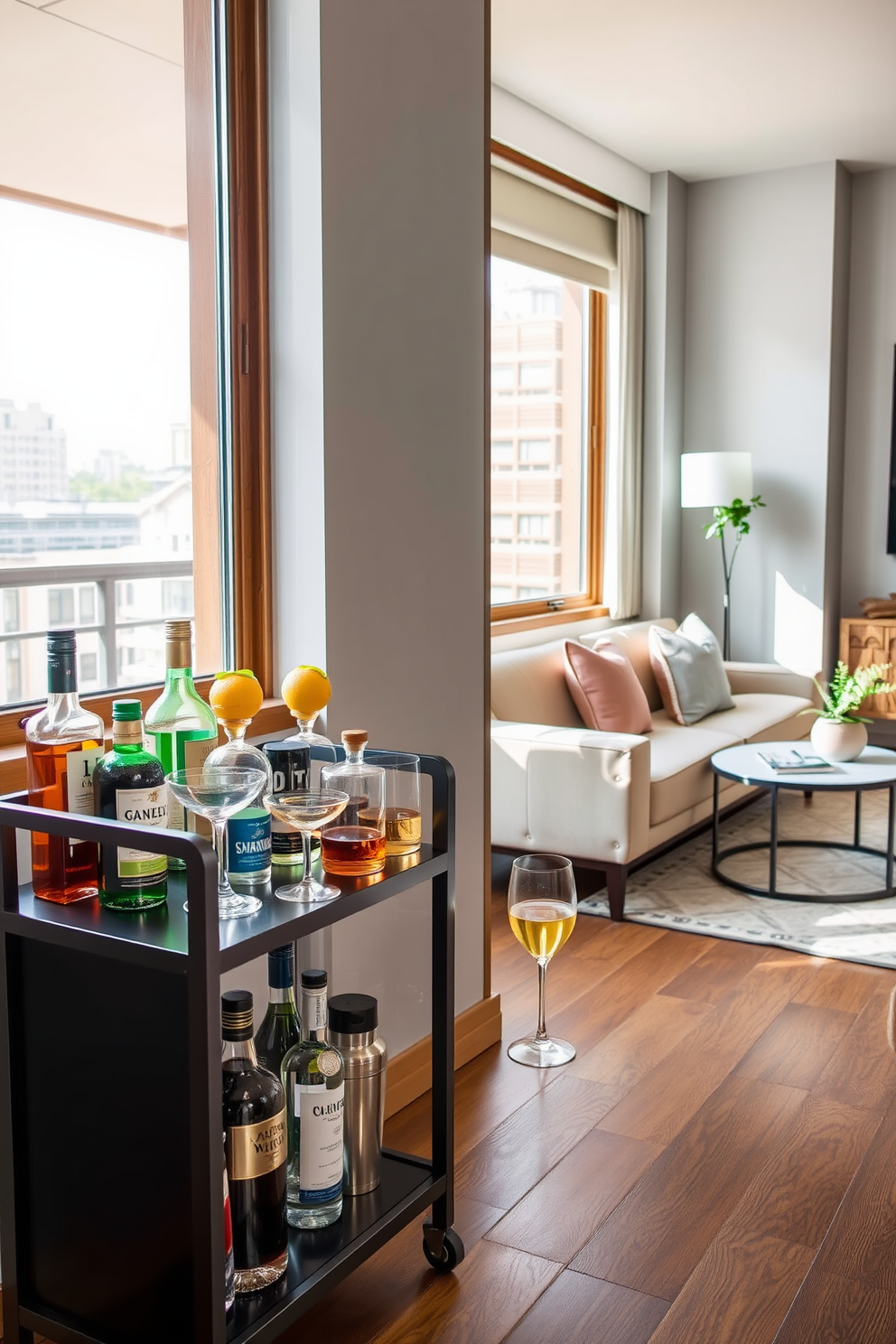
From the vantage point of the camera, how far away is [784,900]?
390 cm

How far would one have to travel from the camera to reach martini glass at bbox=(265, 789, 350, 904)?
5.15 feet

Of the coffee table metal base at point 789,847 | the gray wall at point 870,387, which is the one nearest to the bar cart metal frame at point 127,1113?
the coffee table metal base at point 789,847

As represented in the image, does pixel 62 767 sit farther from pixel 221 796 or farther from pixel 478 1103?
pixel 478 1103

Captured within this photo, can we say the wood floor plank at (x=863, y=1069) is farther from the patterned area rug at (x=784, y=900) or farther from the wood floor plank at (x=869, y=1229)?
the patterned area rug at (x=784, y=900)

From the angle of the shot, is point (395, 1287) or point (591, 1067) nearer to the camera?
point (395, 1287)

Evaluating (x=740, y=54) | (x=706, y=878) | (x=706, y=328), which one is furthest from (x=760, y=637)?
(x=740, y=54)

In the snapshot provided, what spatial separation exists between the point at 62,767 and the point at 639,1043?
70.7 inches

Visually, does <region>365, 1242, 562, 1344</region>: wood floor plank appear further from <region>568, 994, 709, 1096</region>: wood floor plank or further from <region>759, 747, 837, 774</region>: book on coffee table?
<region>759, 747, 837, 774</region>: book on coffee table

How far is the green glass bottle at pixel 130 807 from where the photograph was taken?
1.49 m

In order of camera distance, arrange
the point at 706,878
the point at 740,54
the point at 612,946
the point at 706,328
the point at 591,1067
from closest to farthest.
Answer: the point at 591,1067, the point at 612,946, the point at 706,878, the point at 740,54, the point at 706,328

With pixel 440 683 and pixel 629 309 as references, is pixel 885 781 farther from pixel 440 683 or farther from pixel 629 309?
pixel 629 309

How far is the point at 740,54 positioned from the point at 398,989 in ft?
12.3

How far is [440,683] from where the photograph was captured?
8.59 ft

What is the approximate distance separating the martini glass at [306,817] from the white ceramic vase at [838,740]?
2821 mm
